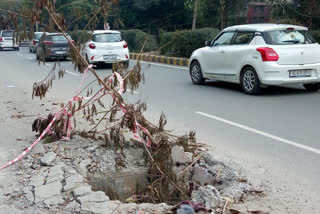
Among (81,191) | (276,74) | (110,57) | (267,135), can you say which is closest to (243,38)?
(276,74)

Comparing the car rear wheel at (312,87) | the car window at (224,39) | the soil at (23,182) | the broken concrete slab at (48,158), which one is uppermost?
the car window at (224,39)

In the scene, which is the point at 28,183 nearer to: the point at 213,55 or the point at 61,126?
the point at 61,126

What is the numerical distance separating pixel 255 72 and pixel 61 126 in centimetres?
569

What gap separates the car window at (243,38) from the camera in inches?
442

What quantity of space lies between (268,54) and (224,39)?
1.83 meters

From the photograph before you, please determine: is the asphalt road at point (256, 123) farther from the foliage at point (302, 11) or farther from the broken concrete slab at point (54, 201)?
the foliage at point (302, 11)

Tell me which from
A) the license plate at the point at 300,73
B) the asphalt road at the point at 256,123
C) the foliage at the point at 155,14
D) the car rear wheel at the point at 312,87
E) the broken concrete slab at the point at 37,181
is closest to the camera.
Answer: the broken concrete slab at the point at 37,181

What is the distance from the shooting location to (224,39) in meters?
12.1

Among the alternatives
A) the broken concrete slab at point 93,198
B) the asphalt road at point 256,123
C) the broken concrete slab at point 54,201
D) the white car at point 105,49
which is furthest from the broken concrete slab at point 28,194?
the white car at point 105,49

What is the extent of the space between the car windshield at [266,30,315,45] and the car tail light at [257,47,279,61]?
0.26m

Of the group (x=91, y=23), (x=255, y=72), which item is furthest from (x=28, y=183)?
(x=255, y=72)

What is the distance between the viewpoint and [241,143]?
667cm

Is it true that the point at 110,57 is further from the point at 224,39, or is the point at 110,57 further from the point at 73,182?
the point at 73,182

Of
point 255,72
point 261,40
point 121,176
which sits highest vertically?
point 261,40
